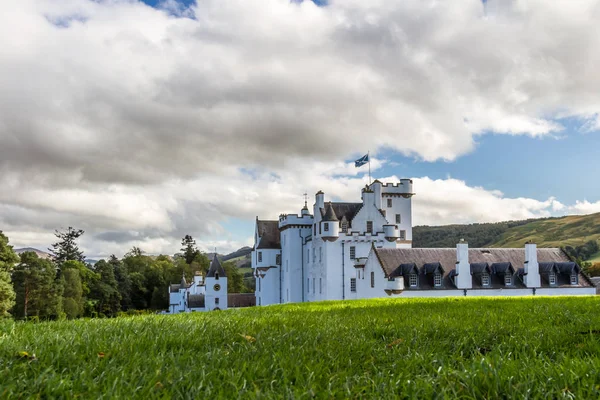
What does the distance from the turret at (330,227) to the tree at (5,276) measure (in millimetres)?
29536

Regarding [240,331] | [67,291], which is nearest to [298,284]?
[67,291]

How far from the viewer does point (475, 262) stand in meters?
49.1

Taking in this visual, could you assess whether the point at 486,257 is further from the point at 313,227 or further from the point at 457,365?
the point at 457,365

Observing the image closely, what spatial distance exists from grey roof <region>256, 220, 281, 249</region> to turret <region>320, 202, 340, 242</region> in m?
12.7

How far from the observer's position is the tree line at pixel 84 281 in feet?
192

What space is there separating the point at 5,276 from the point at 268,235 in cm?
3108

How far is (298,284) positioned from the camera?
63.0 metres

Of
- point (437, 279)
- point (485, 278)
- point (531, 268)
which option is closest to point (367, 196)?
point (437, 279)

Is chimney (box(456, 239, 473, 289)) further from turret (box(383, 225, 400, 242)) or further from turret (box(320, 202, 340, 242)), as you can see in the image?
turret (box(320, 202, 340, 242))

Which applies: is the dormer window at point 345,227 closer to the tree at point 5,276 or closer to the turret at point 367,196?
the turret at point 367,196

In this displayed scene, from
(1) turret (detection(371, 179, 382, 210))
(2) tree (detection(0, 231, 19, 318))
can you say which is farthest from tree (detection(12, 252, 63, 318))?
(1) turret (detection(371, 179, 382, 210))

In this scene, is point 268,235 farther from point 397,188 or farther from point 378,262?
point 378,262

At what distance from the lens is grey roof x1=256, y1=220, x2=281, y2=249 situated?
6681cm

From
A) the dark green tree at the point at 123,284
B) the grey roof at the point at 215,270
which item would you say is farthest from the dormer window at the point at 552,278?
the dark green tree at the point at 123,284
